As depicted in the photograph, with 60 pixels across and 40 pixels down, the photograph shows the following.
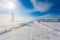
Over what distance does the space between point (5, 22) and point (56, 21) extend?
2.31 feet

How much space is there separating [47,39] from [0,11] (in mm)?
740

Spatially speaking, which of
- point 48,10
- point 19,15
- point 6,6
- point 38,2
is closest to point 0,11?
point 6,6

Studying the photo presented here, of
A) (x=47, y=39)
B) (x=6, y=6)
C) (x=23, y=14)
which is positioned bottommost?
(x=47, y=39)

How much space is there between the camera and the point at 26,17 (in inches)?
53.0

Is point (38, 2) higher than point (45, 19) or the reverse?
higher

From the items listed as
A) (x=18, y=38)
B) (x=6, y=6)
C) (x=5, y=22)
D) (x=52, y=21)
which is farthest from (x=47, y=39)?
(x=6, y=6)

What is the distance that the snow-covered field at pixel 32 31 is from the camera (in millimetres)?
1303

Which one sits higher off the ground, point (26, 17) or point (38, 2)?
point (38, 2)

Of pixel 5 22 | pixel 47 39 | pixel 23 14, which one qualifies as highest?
pixel 23 14

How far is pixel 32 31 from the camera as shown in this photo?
4.36ft

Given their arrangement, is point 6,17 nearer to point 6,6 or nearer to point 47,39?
point 6,6

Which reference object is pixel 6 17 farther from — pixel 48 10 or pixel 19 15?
pixel 48 10

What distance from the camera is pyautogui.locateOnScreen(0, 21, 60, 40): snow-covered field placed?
1.30 metres

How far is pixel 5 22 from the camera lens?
133cm
